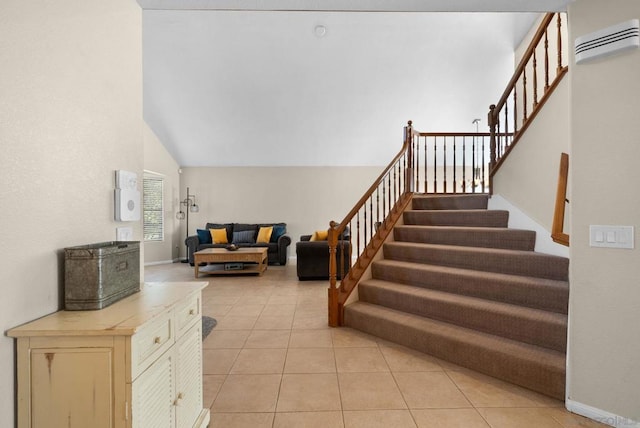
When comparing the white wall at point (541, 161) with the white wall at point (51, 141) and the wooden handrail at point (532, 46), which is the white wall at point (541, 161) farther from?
the white wall at point (51, 141)

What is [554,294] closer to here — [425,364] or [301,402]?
[425,364]

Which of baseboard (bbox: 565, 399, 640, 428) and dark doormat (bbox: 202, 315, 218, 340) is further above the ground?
baseboard (bbox: 565, 399, 640, 428)

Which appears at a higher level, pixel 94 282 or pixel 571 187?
pixel 571 187

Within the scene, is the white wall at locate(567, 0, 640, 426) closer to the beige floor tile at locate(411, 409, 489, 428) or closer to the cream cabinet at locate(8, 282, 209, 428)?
the beige floor tile at locate(411, 409, 489, 428)

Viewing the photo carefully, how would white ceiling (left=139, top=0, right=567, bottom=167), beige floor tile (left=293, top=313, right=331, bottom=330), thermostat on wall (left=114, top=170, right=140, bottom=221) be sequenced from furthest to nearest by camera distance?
white ceiling (left=139, top=0, right=567, bottom=167) < beige floor tile (left=293, top=313, right=331, bottom=330) < thermostat on wall (left=114, top=170, right=140, bottom=221)

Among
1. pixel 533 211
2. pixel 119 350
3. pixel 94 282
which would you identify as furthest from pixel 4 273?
pixel 533 211

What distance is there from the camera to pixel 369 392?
2182 mm

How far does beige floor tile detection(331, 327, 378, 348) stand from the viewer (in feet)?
9.62

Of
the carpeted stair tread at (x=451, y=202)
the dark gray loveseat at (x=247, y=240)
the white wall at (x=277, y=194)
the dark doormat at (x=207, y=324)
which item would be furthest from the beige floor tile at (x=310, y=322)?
the white wall at (x=277, y=194)

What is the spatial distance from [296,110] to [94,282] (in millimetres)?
6000

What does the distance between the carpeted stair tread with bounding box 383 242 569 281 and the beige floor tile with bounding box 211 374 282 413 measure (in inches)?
82.0

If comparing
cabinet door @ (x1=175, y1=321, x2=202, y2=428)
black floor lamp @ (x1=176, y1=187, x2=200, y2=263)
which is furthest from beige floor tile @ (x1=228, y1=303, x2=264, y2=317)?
black floor lamp @ (x1=176, y1=187, x2=200, y2=263)

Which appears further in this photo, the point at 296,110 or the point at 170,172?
the point at 170,172

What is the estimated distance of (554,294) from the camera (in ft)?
8.05
